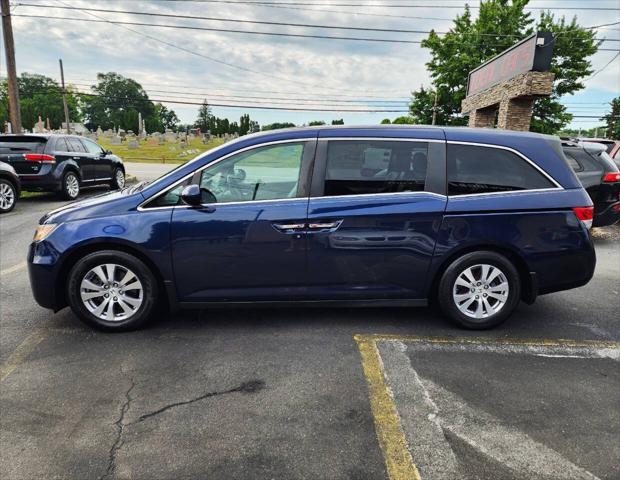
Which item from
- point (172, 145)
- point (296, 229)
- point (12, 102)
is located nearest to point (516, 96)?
point (296, 229)

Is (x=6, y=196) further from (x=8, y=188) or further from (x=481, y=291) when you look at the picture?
(x=481, y=291)

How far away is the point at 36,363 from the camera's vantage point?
3.19m

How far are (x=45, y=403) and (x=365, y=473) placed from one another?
1970 millimetres

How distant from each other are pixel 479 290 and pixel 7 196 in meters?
9.74

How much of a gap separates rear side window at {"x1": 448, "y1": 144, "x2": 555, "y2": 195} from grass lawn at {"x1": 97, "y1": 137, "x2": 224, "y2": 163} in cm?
3195

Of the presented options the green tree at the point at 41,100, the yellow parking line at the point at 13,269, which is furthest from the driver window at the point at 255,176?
the green tree at the point at 41,100

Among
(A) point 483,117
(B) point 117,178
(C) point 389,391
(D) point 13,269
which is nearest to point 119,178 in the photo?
(B) point 117,178

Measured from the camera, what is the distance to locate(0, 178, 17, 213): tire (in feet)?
30.5

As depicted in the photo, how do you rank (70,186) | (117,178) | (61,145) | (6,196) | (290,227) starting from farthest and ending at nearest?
(117,178)
(70,186)
(61,145)
(6,196)
(290,227)

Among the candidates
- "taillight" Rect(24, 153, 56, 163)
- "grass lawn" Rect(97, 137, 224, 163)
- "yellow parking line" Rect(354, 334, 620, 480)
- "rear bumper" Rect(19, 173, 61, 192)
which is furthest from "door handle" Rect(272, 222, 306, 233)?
"grass lawn" Rect(97, 137, 224, 163)

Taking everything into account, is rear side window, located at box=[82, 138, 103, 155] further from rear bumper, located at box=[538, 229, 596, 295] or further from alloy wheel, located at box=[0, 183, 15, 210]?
rear bumper, located at box=[538, 229, 596, 295]

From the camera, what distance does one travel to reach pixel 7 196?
9.38 metres

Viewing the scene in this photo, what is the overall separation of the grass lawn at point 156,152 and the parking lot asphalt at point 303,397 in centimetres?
3183

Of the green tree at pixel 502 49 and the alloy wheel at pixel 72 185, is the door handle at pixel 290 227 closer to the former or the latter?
the alloy wheel at pixel 72 185
